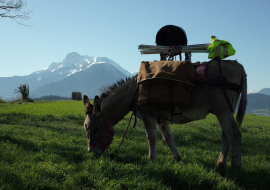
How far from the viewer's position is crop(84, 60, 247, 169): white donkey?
455 cm

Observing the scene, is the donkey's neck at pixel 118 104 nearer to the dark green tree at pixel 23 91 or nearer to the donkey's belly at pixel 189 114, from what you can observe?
the donkey's belly at pixel 189 114

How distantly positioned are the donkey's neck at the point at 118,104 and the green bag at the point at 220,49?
210 centimetres

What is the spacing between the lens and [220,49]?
15.9 ft

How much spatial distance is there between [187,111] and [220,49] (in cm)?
156

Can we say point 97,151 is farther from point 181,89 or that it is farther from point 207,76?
point 207,76

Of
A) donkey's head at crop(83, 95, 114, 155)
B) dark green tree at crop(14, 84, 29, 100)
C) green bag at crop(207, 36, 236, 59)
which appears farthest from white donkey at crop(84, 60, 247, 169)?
dark green tree at crop(14, 84, 29, 100)

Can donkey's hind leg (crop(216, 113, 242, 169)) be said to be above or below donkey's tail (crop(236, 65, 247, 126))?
below

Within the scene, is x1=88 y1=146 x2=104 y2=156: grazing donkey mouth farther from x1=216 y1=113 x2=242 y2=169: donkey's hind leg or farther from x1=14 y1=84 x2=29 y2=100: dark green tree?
x1=14 y1=84 x2=29 y2=100: dark green tree

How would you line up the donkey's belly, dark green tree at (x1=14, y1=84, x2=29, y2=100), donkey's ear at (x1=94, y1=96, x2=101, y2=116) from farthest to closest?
dark green tree at (x1=14, y1=84, x2=29, y2=100) < donkey's ear at (x1=94, y1=96, x2=101, y2=116) < the donkey's belly

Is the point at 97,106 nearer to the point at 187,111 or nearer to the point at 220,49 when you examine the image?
the point at 187,111

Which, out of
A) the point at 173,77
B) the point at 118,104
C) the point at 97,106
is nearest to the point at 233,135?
the point at 173,77

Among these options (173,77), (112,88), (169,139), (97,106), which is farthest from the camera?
(112,88)

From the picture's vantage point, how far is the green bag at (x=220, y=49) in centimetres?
485

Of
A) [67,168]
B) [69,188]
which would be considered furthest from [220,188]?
[67,168]
